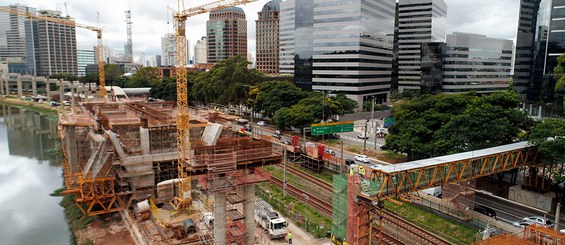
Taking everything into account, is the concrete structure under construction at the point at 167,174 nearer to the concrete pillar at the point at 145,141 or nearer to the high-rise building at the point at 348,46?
the concrete pillar at the point at 145,141

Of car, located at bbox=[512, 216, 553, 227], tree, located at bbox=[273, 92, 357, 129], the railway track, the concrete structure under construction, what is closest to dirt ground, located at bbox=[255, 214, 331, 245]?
the concrete structure under construction

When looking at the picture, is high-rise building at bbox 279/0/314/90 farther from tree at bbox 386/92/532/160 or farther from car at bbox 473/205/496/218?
car at bbox 473/205/496/218

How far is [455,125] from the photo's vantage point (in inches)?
1597

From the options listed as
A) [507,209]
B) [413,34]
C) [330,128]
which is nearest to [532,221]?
[507,209]

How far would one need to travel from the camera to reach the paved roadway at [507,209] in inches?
1296

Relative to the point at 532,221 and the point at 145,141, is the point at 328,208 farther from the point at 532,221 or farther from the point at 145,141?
the point at 145,141

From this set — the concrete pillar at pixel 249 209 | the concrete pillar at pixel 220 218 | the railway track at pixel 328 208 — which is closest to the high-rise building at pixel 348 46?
the railway track at pixel 328 208

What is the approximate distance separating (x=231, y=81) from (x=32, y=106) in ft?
286

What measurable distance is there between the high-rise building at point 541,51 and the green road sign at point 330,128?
3356 cm

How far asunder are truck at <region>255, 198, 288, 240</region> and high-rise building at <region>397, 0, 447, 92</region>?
12356cm

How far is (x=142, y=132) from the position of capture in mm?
41625

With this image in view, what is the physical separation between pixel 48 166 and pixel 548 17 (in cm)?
8260

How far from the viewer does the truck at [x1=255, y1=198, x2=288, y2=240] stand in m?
29.8

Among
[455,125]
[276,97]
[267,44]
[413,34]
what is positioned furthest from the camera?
[267,44]
